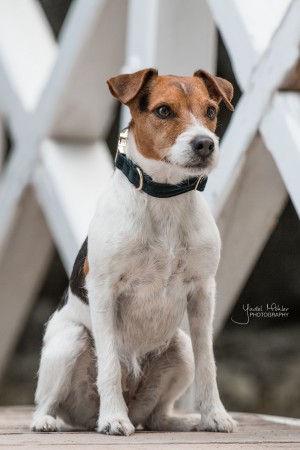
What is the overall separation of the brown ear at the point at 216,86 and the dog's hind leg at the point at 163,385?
77 cm

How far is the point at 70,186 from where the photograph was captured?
15.2 ft

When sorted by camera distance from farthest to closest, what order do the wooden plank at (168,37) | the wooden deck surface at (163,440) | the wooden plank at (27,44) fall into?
the wooden plank at (27,44), the wooden plank at (168,37), the wooden deck surface at (163,440)

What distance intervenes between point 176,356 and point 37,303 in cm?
447

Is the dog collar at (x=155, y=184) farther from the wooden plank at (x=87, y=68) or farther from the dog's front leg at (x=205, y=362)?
the wooden plank at (x=87, y=68)

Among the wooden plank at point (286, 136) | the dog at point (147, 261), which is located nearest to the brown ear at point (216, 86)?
the dog at point (147, 261)

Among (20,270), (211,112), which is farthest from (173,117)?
(20,270)

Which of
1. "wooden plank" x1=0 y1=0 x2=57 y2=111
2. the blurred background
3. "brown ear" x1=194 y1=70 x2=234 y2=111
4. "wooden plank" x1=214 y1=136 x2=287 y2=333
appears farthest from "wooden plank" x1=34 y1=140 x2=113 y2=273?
"brown ear" x1=194 y1=70 x2=234 y2=111

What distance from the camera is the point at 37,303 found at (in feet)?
25.8

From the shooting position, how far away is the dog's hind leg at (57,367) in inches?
134

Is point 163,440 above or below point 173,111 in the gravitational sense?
below

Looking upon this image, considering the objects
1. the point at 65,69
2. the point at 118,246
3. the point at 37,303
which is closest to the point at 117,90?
the point at 118,246

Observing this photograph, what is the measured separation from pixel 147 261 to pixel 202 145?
39 centimetres

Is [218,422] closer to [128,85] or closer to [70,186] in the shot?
[128,85]

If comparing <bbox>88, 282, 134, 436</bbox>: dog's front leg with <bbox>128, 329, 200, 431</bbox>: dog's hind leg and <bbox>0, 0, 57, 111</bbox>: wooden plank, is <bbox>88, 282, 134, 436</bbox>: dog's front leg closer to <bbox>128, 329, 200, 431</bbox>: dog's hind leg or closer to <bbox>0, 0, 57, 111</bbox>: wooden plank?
<bbox>128, 329, 200, 431</bbox>: dog's hind leg
